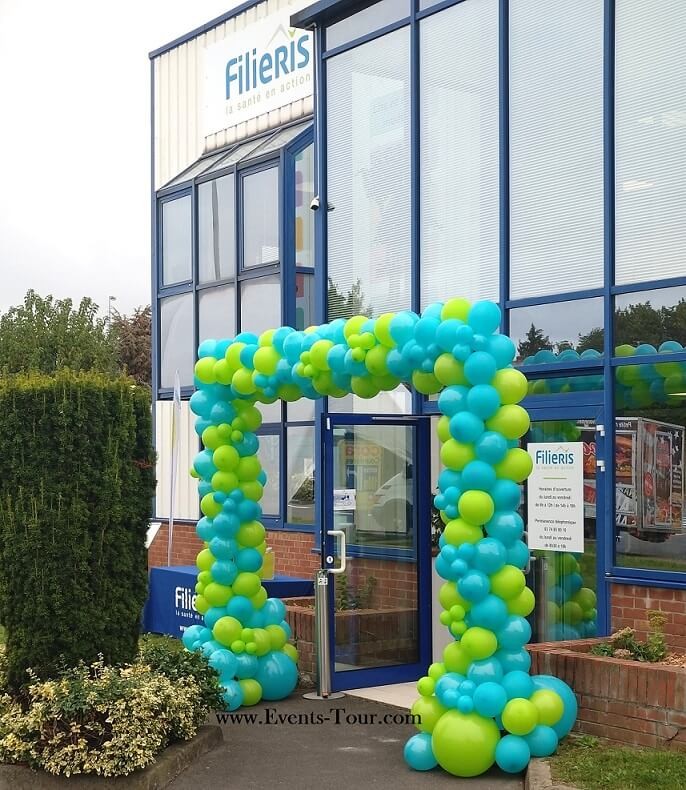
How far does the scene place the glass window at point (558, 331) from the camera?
8.72 metres

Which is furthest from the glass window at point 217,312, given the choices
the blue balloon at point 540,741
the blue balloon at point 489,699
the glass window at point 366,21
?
the blue balloon at point 540,741

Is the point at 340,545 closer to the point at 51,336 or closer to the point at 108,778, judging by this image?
the point at 108,778

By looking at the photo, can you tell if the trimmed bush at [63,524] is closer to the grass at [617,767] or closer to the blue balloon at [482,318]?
the blue balloon at [482,318]

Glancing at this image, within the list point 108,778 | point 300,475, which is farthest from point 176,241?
point 108,778

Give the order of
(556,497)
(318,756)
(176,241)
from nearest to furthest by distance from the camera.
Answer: (318,756), (556,497), (176,241)

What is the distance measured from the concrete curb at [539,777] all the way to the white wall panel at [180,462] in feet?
28.5

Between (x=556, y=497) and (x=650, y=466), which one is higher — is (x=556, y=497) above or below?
below

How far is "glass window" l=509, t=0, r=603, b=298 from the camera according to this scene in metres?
8.77

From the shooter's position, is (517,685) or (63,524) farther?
(63,524)

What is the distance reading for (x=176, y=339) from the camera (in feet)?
51.5

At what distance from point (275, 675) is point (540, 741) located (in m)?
2.63

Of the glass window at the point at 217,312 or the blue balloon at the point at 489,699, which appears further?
the glass window at the point at 217,312

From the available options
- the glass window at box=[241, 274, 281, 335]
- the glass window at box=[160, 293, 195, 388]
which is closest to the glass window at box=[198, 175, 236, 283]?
the glass window at box=[241, 274, 281, 335]

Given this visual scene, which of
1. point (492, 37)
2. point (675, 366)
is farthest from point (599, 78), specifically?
point (675, 366)
